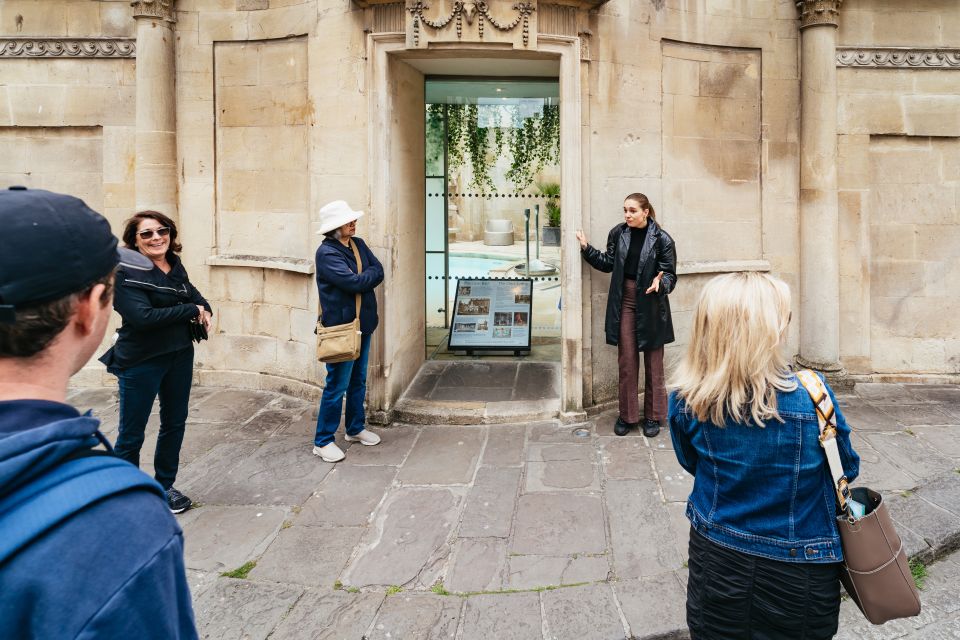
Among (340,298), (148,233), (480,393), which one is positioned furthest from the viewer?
(480,393)

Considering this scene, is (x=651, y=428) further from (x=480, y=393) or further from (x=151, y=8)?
(x=151, y=8)

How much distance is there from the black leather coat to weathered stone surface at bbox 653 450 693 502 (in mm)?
965

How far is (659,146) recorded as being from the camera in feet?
22.5

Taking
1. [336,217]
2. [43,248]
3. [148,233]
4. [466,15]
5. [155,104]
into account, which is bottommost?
[43,248]

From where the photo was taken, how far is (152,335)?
13.9ft

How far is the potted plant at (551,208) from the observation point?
869 cm

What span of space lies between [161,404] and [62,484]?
380 cm

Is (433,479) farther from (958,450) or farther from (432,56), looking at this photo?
(958,450)

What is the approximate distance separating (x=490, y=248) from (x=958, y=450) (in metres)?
5.27

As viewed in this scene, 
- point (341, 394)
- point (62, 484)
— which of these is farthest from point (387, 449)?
point (62, 484)

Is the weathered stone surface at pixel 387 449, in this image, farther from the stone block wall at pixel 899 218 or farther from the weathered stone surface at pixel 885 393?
the stone block wall at pixel 899 218

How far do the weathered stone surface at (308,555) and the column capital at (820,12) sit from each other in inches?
266

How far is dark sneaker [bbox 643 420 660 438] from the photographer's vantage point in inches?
237

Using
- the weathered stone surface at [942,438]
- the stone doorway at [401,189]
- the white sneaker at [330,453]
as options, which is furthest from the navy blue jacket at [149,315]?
the weathered stone surface at [942,438]
